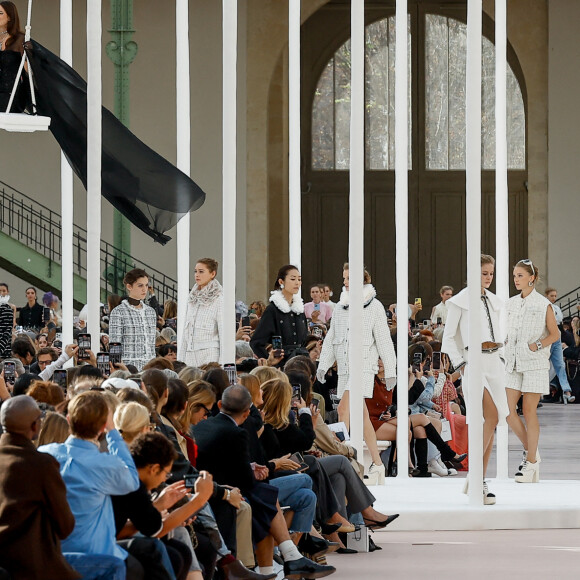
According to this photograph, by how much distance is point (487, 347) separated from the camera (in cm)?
921

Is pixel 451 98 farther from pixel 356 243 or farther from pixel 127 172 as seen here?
pixel 356 243

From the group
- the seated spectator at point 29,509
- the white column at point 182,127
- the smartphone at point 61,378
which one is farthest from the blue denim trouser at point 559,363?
the seated spectator at point 29,509

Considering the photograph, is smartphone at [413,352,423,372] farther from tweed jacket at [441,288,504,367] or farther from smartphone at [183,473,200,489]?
smartphone at [183,473,200,489]

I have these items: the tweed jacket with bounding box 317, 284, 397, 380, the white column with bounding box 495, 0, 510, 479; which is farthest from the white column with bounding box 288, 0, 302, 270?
the white column with bounding box 495, 0, 510, 479

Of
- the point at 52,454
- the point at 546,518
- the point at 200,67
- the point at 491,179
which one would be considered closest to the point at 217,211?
the point at 200,67

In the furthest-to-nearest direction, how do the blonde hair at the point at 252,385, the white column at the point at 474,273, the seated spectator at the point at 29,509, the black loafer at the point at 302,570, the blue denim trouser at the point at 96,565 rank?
the white column at the point at 474,273 < the blonde hair at the point at 252,385 < the black loafer at the point at 302,570 < the blue denim trouser at the point at 96,565 < the seated spectator at the point at 29,509

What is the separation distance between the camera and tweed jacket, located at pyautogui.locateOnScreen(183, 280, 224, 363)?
31.6 feet

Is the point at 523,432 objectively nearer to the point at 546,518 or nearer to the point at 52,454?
the point at 546,518

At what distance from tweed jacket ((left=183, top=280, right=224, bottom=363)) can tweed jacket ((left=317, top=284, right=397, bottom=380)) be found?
0.86m

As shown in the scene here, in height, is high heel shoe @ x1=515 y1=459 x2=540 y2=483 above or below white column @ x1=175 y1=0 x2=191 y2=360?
below

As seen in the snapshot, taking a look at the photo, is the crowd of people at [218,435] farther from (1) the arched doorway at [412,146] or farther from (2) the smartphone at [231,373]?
(1) the arched doorway at [412,146]

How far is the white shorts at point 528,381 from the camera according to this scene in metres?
9.98

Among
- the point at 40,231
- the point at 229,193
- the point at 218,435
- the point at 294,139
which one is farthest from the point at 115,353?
the point at 40,231

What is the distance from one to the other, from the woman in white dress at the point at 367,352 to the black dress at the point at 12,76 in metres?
2.59
